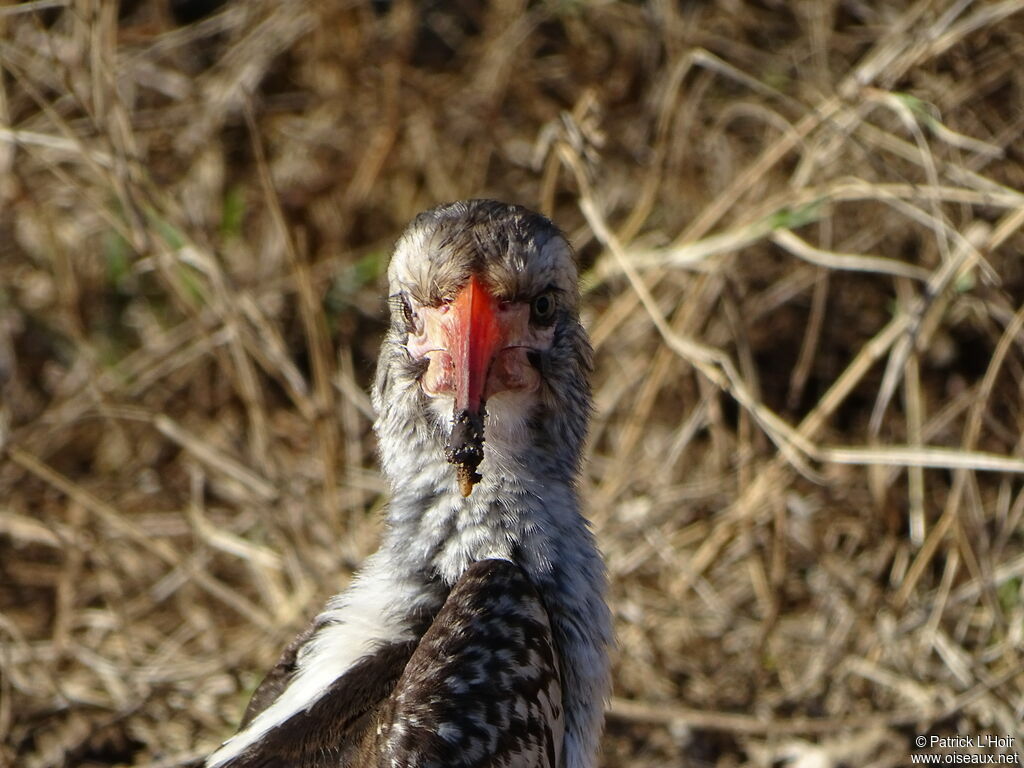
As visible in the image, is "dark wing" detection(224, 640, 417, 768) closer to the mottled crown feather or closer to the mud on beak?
the mud on beak

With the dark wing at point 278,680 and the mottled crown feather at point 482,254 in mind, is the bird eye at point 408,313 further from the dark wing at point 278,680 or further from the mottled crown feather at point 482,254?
the dark wing at point 278,680

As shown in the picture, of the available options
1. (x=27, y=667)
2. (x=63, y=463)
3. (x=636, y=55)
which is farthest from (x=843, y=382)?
(x=63, y=463)

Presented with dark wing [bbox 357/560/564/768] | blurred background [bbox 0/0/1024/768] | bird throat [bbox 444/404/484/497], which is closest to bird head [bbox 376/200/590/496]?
bird throat [bbox 444/404/484/497]

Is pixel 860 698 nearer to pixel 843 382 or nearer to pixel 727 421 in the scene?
pixel 843 382

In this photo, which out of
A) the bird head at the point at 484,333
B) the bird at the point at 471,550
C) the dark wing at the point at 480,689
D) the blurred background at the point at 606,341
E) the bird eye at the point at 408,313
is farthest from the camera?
the blurred background at the point at 606,341

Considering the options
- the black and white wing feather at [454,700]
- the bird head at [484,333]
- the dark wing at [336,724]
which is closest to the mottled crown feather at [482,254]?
the bird head at [484,333]

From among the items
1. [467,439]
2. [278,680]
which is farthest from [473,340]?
[278,680]
